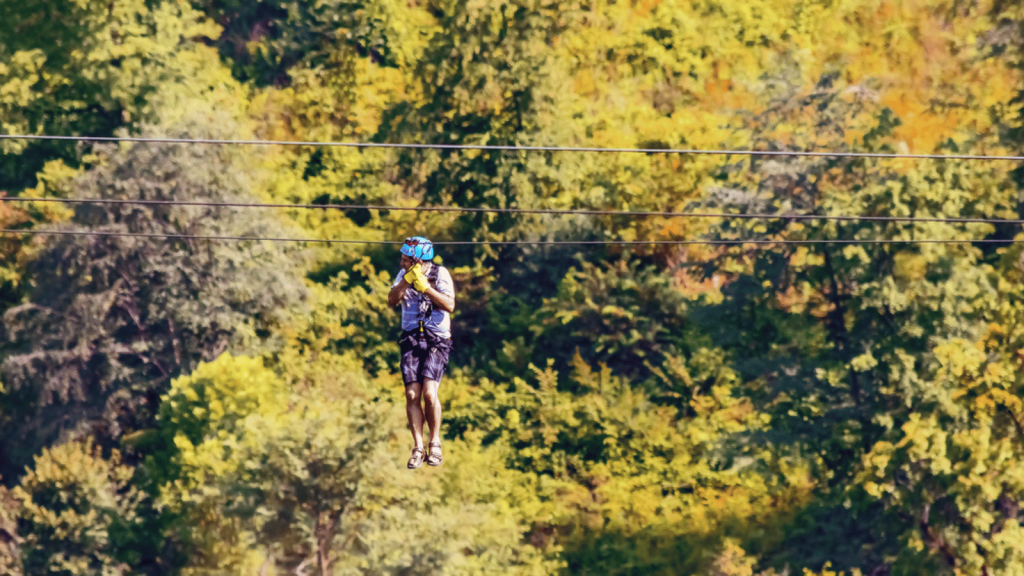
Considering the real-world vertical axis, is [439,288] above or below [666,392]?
below

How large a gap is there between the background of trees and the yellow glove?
69.6 ft

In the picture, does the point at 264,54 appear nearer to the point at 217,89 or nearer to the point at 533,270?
the point at 217,89

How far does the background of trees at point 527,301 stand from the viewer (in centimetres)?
3519

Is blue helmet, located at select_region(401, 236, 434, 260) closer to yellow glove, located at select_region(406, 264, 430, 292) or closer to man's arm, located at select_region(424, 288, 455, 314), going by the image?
yellow glove, located at select_region(406, 264, 430, 292)

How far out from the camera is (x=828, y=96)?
3812cm

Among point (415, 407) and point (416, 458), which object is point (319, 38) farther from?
point (416, 458)

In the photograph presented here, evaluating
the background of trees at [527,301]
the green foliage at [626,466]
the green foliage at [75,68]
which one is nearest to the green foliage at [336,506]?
the background of trees at [527,301]

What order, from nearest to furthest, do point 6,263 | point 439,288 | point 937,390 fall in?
1. point 439,288
2. point 937,390
3. point 6,263

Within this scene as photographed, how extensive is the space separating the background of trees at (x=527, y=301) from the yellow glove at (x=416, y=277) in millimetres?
21219

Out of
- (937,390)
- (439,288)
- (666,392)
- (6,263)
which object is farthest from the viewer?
(6,263)

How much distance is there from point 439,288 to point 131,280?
31.7 m

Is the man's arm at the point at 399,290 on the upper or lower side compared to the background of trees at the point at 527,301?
lower

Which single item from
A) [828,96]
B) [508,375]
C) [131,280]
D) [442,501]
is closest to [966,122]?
[828,96]

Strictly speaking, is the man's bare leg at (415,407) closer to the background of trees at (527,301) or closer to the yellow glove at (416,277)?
the yellow glove at (416,277)
